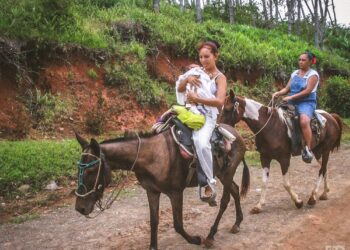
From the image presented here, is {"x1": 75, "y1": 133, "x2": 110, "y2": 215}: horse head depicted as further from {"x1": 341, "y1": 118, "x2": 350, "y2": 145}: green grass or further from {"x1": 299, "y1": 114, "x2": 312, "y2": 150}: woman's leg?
{"x1": 341, "y1": 118, "x2": 350, "y2": 145}: green grass

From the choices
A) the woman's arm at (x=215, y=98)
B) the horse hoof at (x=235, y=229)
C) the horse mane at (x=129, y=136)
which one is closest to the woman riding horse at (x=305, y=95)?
the horse hoof at (x=235, y=229)

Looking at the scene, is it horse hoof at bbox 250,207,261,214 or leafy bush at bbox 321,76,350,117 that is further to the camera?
leafy bush at bbox 321,76,350,117

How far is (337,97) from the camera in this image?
19656mm

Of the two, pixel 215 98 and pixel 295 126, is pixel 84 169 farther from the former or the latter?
pixel 295 126

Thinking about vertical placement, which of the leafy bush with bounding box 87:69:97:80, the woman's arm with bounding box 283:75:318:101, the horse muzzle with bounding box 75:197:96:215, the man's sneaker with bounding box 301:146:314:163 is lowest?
the man's sneaker with bounding box 301:146:314:163

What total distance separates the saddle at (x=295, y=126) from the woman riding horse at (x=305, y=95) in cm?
9

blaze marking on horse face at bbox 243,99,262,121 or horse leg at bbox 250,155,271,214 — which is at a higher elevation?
blaze marking on horse face at bbox 243,99,262,121

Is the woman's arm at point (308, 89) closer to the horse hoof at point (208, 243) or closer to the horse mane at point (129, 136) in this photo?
the horse hoof at point (208, 243)

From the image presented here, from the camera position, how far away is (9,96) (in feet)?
34.1

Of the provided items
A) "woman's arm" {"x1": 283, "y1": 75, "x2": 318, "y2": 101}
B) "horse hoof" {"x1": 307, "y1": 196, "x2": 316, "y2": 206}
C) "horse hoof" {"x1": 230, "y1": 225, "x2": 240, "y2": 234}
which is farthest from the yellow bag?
"horse hoof" {"x1": 307, "y1": 196, "x2": 316, "y2": 206}

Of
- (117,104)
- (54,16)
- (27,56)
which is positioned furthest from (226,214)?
(54,16)

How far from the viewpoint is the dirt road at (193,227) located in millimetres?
5457

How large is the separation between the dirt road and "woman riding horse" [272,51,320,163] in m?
1.22

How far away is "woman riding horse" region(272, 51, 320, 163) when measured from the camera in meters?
7.27
